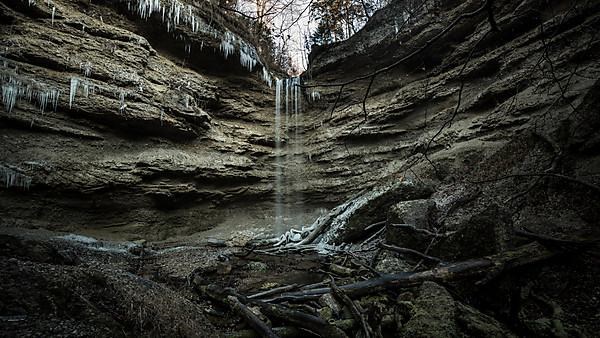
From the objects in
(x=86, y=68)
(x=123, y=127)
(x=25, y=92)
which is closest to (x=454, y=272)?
(x=123, y=127)

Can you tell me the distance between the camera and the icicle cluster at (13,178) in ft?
22.7

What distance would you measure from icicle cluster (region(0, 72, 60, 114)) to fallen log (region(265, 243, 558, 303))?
8708mm

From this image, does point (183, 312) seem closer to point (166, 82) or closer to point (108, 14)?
point (166, 82)

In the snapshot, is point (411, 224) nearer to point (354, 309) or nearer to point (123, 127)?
point (354, 309)

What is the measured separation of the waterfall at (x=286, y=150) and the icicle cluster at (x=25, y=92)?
7824 millimetres

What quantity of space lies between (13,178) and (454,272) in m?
9.67

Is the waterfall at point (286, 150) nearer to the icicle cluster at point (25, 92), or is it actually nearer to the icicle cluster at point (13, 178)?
the icicle cluster at point (25, 92)

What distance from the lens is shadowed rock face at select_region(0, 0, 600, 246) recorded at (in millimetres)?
7164

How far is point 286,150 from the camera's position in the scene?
1323 centimetres

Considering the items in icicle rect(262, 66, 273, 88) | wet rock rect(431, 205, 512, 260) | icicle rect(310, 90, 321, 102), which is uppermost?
icicle rect(262, 66, 273, 88)

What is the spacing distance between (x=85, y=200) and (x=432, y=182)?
993 cm

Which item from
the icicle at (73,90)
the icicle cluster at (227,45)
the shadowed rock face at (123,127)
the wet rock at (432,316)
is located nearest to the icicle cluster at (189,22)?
the icicle cluster at (227,45)

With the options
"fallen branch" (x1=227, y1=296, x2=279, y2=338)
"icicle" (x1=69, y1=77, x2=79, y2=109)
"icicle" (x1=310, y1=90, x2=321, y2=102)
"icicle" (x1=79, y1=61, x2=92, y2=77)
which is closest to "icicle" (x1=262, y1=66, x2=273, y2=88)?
"icicle" (x1=310, y1=90, x2=321, y2=102)

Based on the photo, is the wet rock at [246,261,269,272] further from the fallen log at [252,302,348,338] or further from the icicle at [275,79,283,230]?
the icicle at [275,79,283,230]
